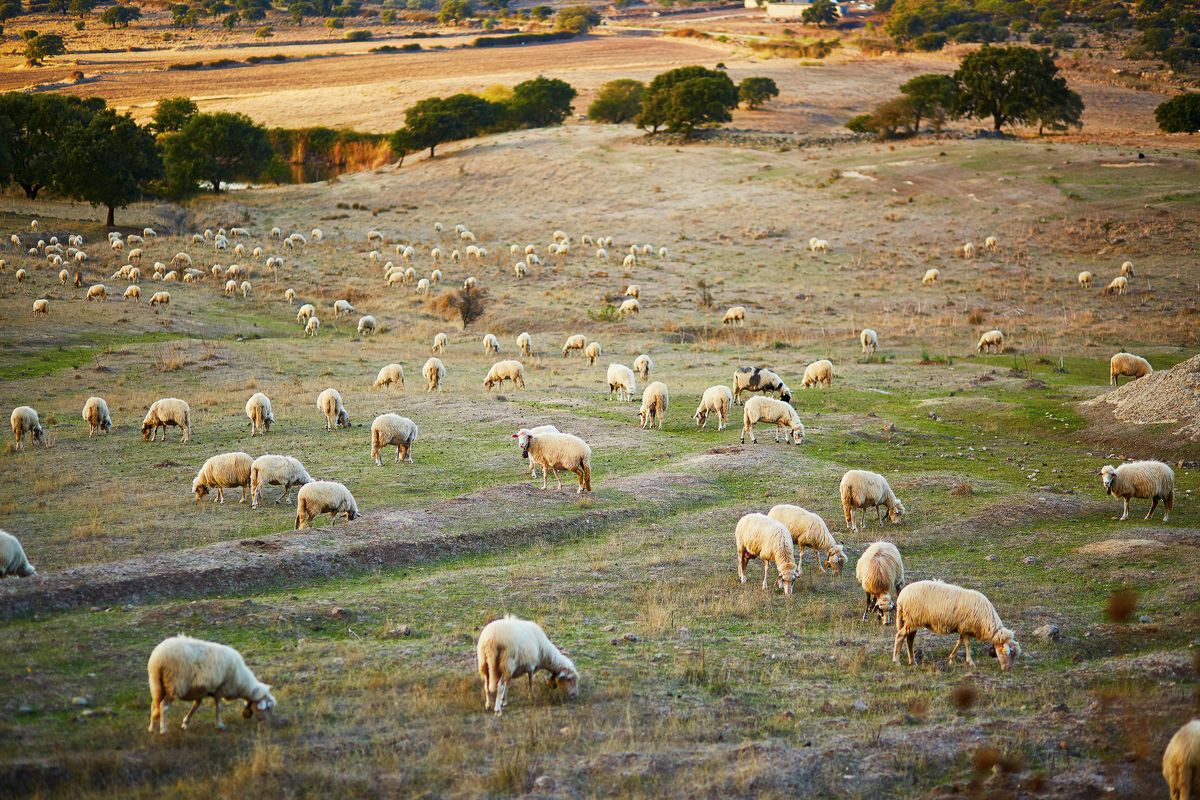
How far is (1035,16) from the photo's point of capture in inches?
6166

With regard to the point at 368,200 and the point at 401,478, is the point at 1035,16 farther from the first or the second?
the point at 401,478

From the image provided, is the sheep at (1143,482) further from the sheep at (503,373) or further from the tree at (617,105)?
the tree at (617,105)

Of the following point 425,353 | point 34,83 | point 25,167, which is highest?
point 34,83

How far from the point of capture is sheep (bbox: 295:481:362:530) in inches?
732

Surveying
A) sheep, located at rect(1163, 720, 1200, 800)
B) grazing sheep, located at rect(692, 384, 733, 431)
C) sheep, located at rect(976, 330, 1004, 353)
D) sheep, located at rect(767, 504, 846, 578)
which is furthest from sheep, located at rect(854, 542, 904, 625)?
Result: sheep, located at rect(976, 330, 1004, 353)

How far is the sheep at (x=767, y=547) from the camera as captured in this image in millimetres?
16109

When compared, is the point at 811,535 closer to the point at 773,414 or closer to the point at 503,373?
the point at 773,414

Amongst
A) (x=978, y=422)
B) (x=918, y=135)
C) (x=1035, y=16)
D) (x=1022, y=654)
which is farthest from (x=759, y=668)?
(x=1035, y=16)

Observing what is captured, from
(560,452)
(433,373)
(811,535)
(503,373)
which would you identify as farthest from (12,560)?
(503,373)

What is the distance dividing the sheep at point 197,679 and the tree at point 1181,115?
91.0 metres

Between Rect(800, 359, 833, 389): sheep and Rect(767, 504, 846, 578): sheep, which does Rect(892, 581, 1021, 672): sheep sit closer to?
Rect(767, 504, 846, 578): sheep

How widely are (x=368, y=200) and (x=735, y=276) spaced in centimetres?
3597

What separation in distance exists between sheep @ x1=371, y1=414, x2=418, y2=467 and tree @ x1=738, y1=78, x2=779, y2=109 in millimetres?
89644

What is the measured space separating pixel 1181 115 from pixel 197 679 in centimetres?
9158
